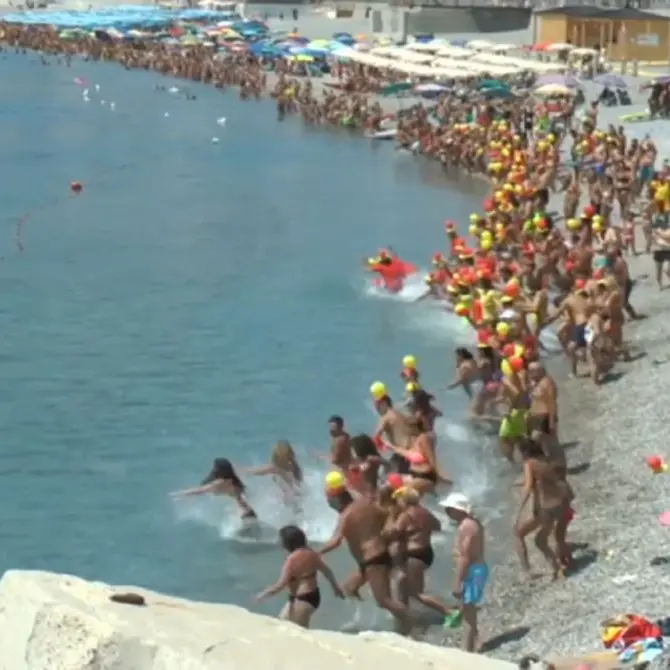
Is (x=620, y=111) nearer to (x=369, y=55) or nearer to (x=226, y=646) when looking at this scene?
(x=369, y=55)

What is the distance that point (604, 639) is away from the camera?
9.01m

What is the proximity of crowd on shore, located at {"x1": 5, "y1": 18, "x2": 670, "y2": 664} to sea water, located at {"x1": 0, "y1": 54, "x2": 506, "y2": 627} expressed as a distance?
567mm

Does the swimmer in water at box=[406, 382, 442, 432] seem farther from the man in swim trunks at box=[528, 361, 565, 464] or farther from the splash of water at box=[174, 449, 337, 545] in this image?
the splash of water at box=[174, 449, 337, 545]

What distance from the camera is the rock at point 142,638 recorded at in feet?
24.3

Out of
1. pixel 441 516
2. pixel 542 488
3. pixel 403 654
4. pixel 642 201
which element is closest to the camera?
pixel 403 654

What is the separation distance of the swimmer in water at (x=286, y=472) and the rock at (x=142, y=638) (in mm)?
6935

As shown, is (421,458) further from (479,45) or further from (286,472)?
(479,45)

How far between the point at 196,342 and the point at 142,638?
1606 cm

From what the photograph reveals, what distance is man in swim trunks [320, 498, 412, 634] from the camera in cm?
1181

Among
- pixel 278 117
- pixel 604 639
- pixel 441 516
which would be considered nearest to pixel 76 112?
pixel 278 117

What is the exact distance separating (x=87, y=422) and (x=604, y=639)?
11245 millimetres

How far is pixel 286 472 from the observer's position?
1543 centimetres

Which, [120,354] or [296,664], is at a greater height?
[296,664]

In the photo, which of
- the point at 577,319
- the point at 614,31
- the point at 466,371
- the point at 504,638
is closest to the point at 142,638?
the point at 504,638
